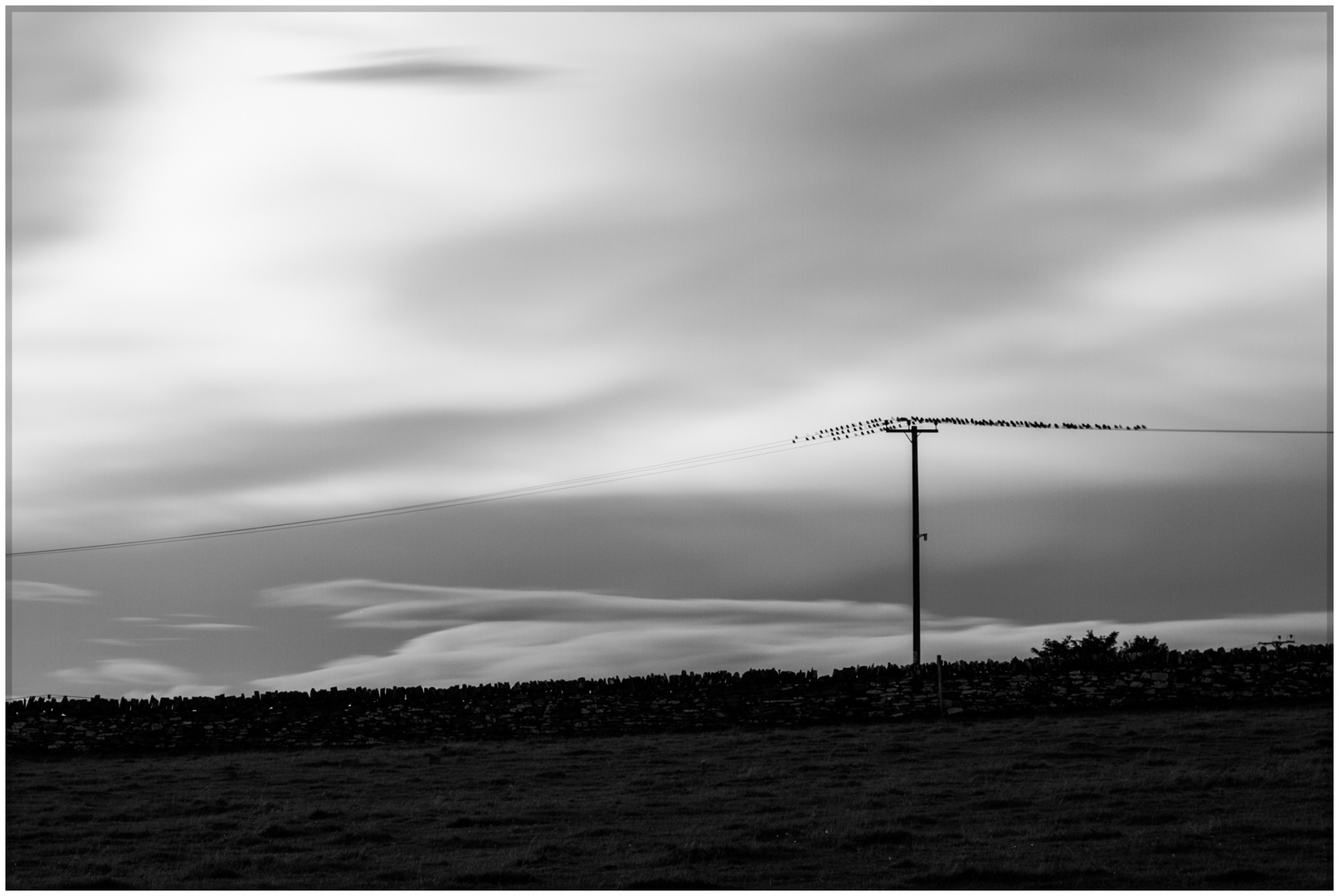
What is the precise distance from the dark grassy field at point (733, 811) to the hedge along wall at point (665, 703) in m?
1.40

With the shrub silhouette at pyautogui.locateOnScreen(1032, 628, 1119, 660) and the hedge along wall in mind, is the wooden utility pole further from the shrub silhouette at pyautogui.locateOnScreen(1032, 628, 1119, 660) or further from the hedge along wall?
the shrub silhouette at pyautogui.locateOnScreen(1032, 628, 1119, 660)

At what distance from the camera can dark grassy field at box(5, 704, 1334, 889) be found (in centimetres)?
1878

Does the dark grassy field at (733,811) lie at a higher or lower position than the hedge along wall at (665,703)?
lower

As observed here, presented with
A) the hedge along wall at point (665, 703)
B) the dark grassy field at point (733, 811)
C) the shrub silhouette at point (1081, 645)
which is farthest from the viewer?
the shrub silhouette at point (1081, 645)

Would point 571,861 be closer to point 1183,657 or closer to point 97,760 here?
point 97,760

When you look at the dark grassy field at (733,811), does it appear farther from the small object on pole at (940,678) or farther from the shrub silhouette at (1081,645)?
the shrub silhouette at (1081,645)

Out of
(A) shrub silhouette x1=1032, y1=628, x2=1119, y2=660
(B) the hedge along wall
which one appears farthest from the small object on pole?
(A) shrub silhouette x1=1032, y1=628, x2=1119, y2=660

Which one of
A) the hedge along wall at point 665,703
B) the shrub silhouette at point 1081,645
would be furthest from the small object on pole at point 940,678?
the shrub silhouette at point 1081,645

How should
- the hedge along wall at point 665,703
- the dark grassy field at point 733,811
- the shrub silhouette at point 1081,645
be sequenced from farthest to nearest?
the shrub silhouette at point 1081,645 → the hedge along wall at point 665,703 → the dark grassy field at point 733,811

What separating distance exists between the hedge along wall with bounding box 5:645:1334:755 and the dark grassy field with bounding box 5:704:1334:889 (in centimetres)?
140

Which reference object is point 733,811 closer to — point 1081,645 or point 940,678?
point 940,678

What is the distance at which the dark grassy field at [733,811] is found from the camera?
18781 millimetres

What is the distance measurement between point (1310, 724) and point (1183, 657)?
6.02 meters

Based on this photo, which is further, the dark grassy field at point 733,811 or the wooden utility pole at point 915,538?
the wooden utility pole at point 915,538
